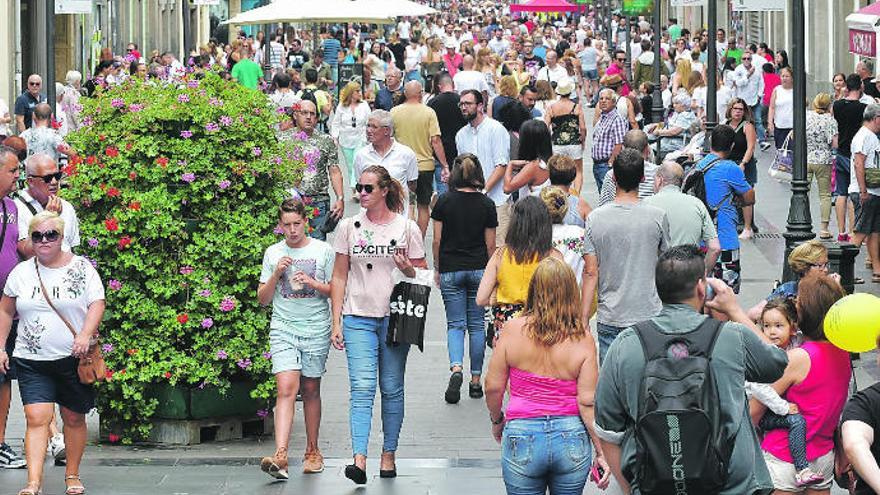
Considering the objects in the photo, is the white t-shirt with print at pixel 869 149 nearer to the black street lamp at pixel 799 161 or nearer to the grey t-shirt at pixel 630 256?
the black street lamp at pixel 799 161

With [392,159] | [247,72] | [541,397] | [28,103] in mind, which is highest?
[247,72]

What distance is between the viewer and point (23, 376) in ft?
31.9

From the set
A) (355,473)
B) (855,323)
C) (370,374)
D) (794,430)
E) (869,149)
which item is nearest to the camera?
(855,323)

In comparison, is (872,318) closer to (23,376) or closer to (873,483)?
(873,483)

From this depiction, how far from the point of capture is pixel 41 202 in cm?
1077

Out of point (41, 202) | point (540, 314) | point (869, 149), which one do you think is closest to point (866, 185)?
point (869, 149)

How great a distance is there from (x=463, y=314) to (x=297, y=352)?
2.38 meters

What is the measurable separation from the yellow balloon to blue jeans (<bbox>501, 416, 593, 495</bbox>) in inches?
41.6

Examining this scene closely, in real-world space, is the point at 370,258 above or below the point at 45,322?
above

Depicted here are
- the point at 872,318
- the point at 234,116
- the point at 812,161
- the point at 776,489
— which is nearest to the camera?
the point at 872,318

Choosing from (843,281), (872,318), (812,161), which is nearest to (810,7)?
(812,161)

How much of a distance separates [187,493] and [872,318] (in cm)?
416

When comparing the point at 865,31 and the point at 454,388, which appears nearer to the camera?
the point at 454,388

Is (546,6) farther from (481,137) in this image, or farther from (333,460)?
(333,460)
